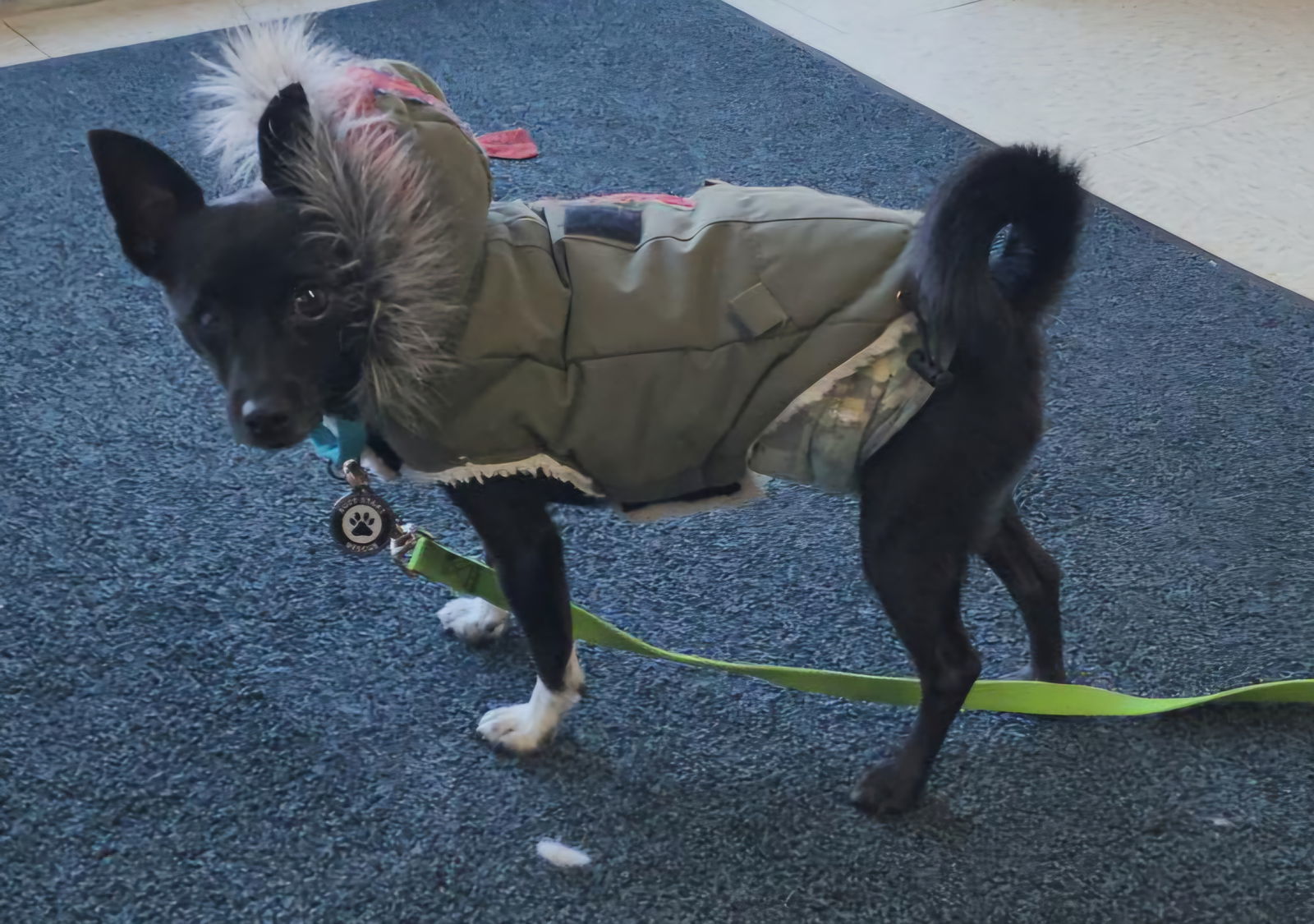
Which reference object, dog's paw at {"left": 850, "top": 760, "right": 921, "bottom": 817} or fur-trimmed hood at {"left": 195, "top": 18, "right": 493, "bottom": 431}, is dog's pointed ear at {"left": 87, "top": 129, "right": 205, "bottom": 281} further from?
dog's paw at {"left": 850, "top": 760, "right": 921, "bottom": 817}

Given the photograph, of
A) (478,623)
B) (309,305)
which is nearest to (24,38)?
(478,623)

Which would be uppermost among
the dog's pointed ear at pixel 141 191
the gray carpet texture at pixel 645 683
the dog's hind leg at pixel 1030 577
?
the dog's pointed ear at pixel 141 191

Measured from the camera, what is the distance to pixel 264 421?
921 millimetres

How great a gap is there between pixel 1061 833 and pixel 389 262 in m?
0.85

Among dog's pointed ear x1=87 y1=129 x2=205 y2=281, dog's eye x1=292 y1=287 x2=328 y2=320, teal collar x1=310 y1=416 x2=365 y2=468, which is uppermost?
dog's pointed ear x1=87 y1=129 x2=205 y2=281

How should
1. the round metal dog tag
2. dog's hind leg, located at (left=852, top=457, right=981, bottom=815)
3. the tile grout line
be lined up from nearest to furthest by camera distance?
1. dog's hind leg, located at (left=852, top=457, right=981, bottom=815)
2. the round metal dog tag
3. the tile grout line

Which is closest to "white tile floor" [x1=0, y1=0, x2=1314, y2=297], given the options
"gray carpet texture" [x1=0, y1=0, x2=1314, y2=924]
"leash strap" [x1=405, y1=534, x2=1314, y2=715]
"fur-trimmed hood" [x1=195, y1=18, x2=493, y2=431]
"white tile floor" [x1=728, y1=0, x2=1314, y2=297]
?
"white tile floor" [x1=728, y1=0, x2=1314, y2=297]

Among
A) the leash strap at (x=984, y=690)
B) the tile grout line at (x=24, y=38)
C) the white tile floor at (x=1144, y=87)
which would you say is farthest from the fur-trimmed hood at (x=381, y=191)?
the tile grout line at (x=24, y=38)

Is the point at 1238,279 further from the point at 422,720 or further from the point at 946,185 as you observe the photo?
the point at 422,720

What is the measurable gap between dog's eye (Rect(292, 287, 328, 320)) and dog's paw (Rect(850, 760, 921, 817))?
0.71 meters

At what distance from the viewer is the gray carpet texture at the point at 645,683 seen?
3.64ft

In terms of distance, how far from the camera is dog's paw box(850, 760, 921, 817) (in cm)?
116

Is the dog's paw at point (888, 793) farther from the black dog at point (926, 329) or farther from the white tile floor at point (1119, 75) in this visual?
the white tile floor at point (1119, 75)

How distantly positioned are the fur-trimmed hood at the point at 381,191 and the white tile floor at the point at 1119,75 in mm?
1596
